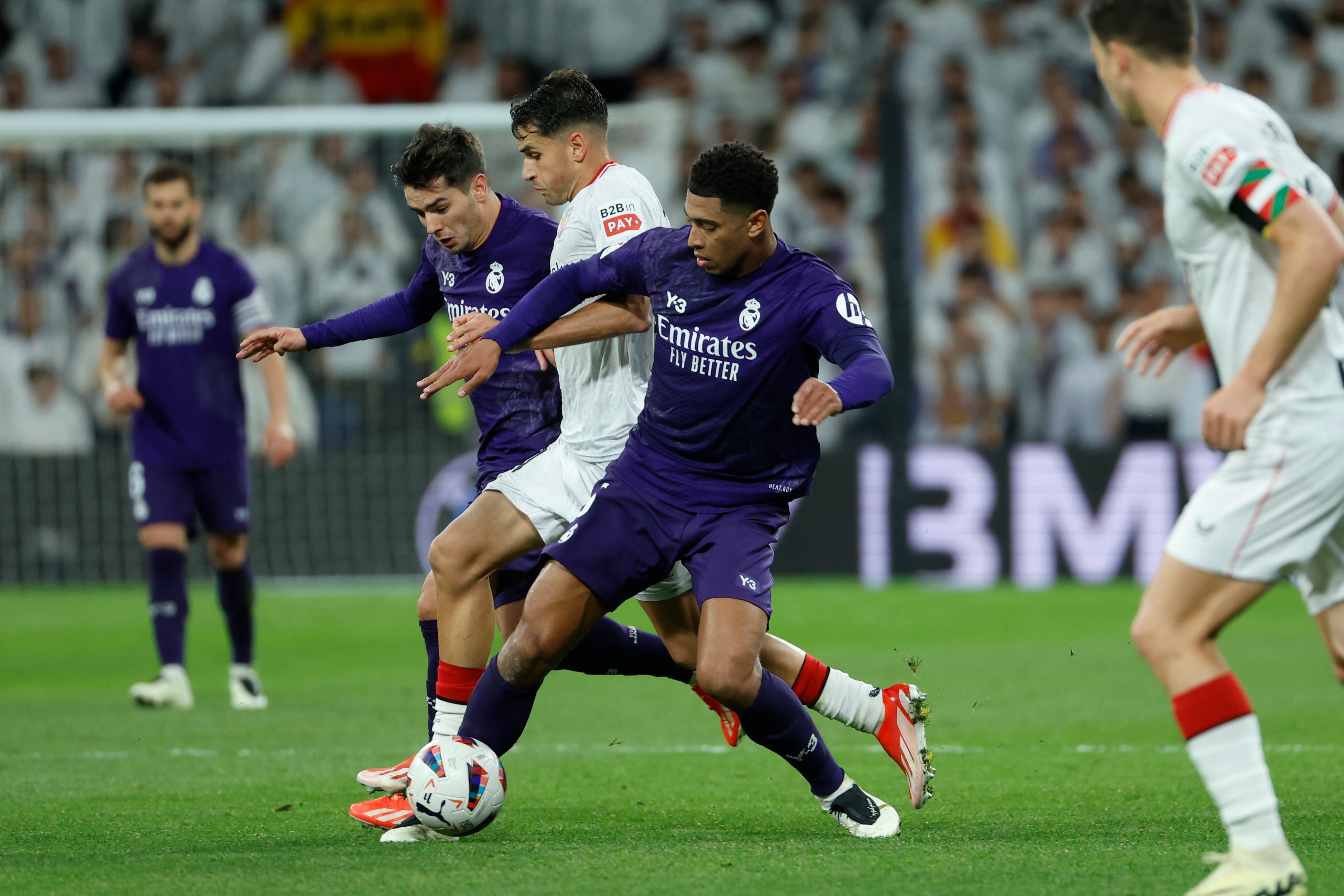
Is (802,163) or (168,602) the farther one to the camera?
(802,163)

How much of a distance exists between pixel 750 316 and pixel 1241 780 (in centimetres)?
194

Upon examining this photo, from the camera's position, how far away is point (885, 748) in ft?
17.2

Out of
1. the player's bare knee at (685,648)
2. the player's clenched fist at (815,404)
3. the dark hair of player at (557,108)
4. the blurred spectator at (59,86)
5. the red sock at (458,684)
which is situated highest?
the blurred spectator at (59,86)

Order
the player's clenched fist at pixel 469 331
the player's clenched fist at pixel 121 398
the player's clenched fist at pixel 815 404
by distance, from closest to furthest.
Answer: the player's clenched fist at pixel 815 404, the player's clenched fist at pixel 469 331, the player's clenched fist at pixel 121 398

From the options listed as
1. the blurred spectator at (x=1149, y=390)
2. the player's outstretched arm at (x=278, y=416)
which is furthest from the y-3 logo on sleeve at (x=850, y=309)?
the blurred spectator at (x=1149, y=390)

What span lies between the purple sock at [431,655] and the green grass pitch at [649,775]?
44 cm

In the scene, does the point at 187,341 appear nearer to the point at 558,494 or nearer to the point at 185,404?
the point at 185,404

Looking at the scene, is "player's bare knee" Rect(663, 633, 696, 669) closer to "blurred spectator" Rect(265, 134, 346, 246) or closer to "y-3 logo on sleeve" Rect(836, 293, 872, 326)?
"y-3 logo on sleeve" Rect(836, 293, 872, 326)

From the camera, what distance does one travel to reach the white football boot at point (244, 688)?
8344 millimetres

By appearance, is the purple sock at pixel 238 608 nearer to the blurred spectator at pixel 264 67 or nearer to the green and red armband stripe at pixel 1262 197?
the green and red armband stripe at pixel 1262 197

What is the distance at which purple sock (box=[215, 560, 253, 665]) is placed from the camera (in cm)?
855

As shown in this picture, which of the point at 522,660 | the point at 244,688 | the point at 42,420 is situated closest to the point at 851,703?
the point at 522,660

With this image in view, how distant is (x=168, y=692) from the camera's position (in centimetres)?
827

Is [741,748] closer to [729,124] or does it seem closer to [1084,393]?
[1084,393]
